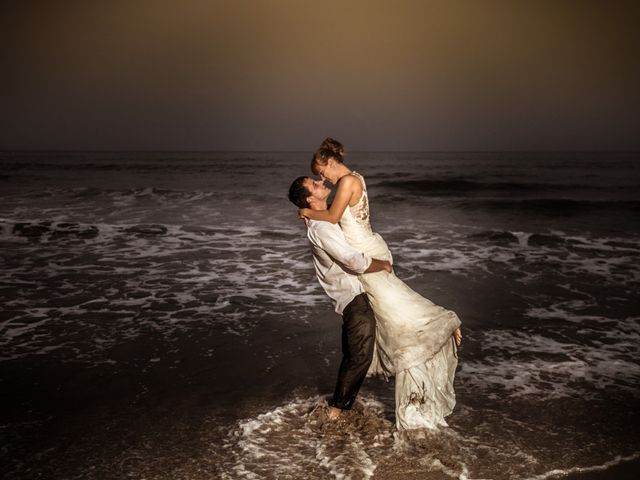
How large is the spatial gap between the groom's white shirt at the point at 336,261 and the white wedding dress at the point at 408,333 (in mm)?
132

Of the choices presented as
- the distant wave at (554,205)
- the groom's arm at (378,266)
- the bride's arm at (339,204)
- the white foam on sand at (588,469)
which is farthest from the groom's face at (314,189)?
the distant wave at (554,205)

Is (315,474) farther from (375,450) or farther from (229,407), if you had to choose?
(229,407)

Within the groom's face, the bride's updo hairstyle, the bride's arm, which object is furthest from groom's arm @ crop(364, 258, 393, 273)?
the bride's updo hairstyle

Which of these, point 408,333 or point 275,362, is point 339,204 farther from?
point 275,362

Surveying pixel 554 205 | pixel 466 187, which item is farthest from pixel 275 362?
pixel 466 187

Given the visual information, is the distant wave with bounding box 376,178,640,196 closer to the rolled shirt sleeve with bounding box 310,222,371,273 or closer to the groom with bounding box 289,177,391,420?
the groom with bounding box 289,177,391,420

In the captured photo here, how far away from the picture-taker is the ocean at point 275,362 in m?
3.87

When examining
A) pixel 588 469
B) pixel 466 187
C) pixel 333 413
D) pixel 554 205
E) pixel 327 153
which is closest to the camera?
pixel 588 469

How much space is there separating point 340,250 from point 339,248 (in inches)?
0.7

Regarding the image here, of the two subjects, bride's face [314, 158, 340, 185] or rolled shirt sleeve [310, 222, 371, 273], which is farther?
bride's face [314, 158, 340, 185]

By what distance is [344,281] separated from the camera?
4.00 metres

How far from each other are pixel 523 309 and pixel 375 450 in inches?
192

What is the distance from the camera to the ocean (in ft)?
12.7

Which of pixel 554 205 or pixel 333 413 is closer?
pixel 333 413
